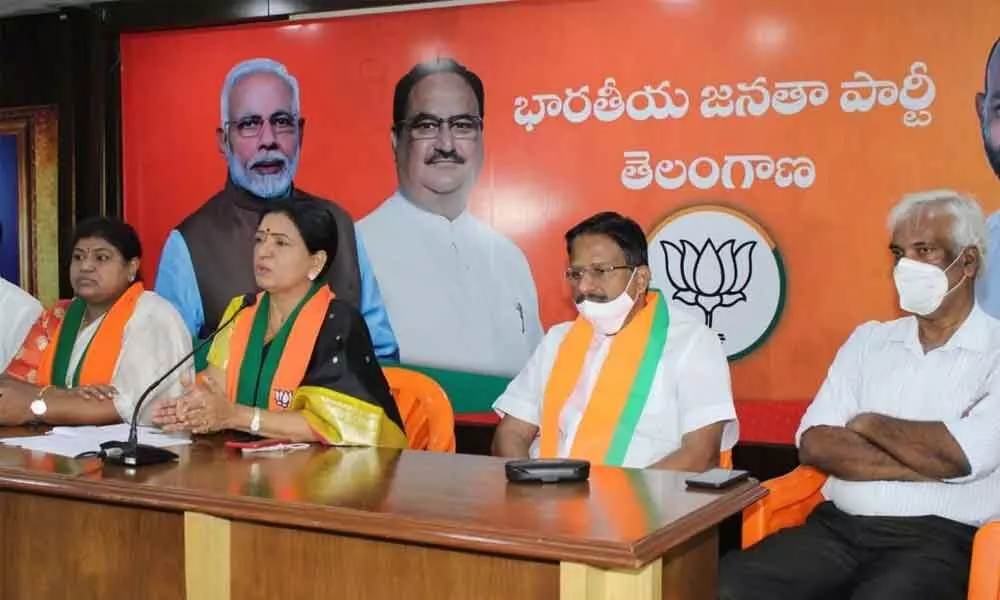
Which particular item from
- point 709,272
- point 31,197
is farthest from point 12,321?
point 709,272

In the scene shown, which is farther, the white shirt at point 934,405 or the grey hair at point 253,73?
the grey hair at point 253,73

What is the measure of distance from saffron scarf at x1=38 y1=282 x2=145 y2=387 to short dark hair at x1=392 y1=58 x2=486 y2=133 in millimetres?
1215

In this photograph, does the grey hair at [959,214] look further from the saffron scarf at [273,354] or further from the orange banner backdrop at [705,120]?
the saffron scarf at [273,354]

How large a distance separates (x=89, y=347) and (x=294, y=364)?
0.99m

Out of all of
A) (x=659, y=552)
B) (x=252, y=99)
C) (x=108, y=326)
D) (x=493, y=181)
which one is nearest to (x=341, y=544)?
(x=659, y=552)

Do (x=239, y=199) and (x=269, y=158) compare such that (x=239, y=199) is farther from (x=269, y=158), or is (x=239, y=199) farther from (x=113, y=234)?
(x=113, y=234)

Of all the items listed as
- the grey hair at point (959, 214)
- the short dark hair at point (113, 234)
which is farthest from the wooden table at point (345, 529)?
the short dark hair at point (113, 234)

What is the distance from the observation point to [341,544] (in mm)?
2424

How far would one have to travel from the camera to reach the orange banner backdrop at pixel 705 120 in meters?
3.76

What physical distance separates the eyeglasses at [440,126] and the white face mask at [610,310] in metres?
1.31

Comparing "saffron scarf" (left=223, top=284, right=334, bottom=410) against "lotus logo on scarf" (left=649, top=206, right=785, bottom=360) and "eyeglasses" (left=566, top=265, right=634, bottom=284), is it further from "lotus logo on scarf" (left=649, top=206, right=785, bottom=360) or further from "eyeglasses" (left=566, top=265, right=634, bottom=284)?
"lotus logo on scarf" (left=649, top=206, right=785, bottom=360)

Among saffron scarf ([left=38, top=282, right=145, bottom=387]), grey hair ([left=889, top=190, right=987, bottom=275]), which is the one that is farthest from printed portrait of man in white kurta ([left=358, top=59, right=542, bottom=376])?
grey hair ([left=889, top=190, right=987, bottom=275])

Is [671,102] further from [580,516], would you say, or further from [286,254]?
[580,516]

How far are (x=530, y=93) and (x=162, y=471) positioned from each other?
226 centimetres
